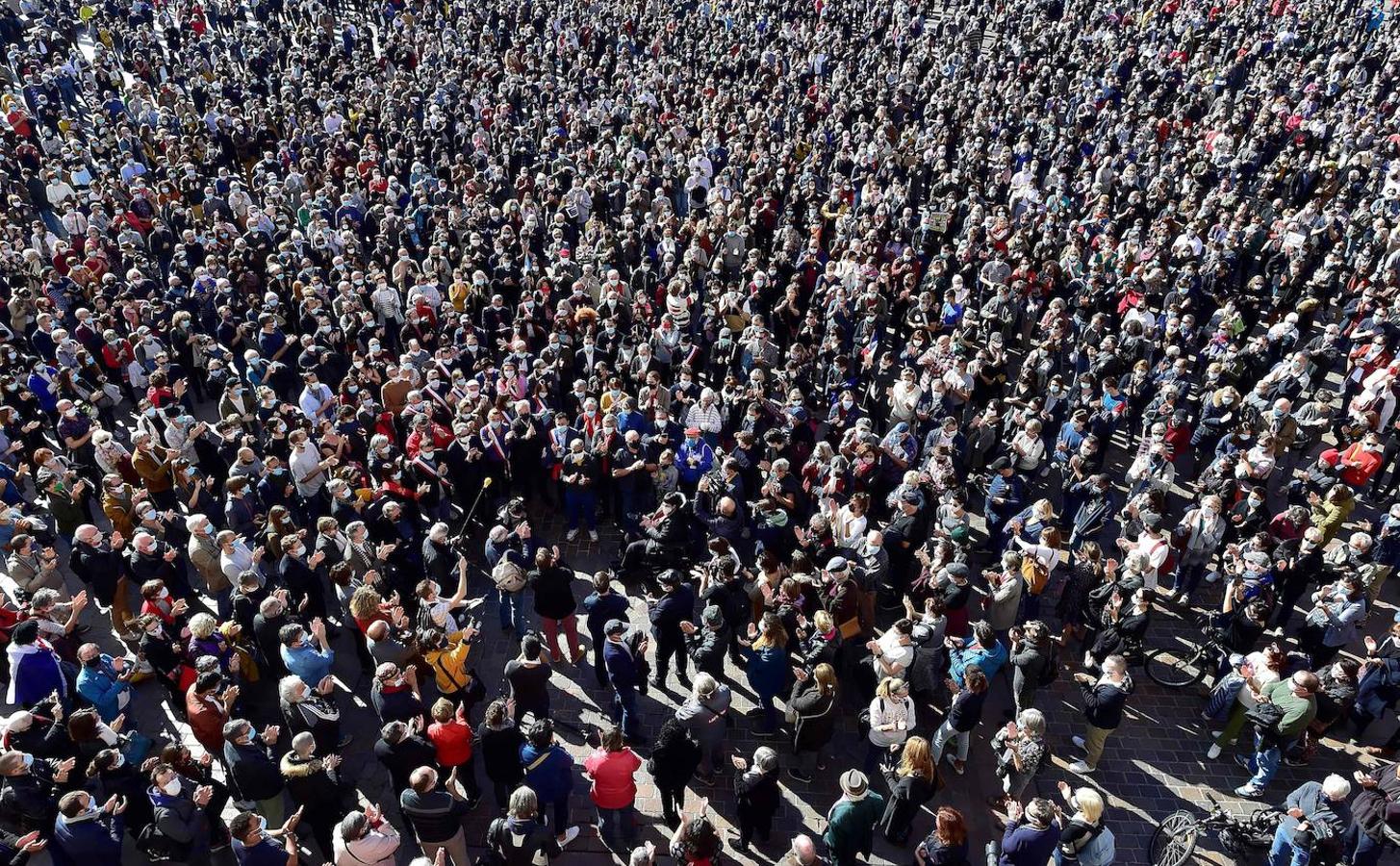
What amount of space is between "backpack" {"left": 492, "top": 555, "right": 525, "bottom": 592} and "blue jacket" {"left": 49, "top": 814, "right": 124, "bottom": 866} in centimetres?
338

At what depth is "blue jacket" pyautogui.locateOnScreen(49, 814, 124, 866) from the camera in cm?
566

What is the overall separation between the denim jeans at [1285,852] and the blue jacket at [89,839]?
26.7 feet

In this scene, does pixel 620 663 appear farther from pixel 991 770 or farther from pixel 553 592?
pixel 991 770

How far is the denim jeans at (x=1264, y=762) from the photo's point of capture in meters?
7.19

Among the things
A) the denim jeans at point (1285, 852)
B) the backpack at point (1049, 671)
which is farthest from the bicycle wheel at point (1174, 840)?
the backpack at point (1049, 671)

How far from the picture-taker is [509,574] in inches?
325

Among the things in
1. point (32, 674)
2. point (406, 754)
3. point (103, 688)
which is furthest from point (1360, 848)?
point (32, 674)

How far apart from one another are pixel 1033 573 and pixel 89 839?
7.73 m

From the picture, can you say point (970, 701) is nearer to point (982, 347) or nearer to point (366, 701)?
point (366, 701)

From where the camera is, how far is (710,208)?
16.8 meters

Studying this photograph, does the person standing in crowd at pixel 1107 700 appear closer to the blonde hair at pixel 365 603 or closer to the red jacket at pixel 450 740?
the red jacket at pixel 450 740

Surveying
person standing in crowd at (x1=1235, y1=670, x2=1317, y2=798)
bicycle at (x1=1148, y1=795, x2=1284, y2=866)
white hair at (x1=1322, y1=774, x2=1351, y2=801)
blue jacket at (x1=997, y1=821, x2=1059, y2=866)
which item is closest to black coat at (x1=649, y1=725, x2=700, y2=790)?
blue jacket at (x1=997, y1=821, x2=1059, y2=866)

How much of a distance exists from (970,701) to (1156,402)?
5.35m

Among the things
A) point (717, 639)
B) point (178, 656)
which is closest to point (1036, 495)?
point (717, 639)
